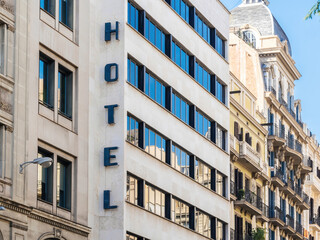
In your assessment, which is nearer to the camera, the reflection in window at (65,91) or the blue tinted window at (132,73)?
the reflection in window at (65,91)

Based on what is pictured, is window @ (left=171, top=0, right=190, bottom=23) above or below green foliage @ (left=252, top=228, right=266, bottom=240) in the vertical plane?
above

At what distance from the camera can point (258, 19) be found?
303ft

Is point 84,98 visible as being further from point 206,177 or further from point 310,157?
point 310,157

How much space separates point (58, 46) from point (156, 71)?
9.23 meters

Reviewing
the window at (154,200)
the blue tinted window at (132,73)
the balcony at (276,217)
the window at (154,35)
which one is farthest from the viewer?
the balcony at (276,217)

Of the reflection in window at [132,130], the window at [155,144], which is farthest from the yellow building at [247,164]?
the reflection in window at [132,130]

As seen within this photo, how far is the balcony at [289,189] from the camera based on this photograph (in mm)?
85500

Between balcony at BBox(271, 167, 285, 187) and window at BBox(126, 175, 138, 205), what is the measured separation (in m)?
31.6

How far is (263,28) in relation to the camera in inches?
3600

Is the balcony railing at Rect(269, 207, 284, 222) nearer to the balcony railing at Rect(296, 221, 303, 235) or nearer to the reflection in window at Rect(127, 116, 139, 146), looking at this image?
the balcony railing at Rect(296, 221, 303, 235)

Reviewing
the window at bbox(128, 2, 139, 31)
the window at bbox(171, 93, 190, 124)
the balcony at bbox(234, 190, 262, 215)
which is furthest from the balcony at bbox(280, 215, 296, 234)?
the window at bbox(128, 2, 139, 31)

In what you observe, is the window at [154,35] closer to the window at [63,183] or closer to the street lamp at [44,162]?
the window at [63,183]

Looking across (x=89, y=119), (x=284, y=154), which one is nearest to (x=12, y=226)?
(x=89, y=119)

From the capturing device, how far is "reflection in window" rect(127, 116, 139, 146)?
169 feet
